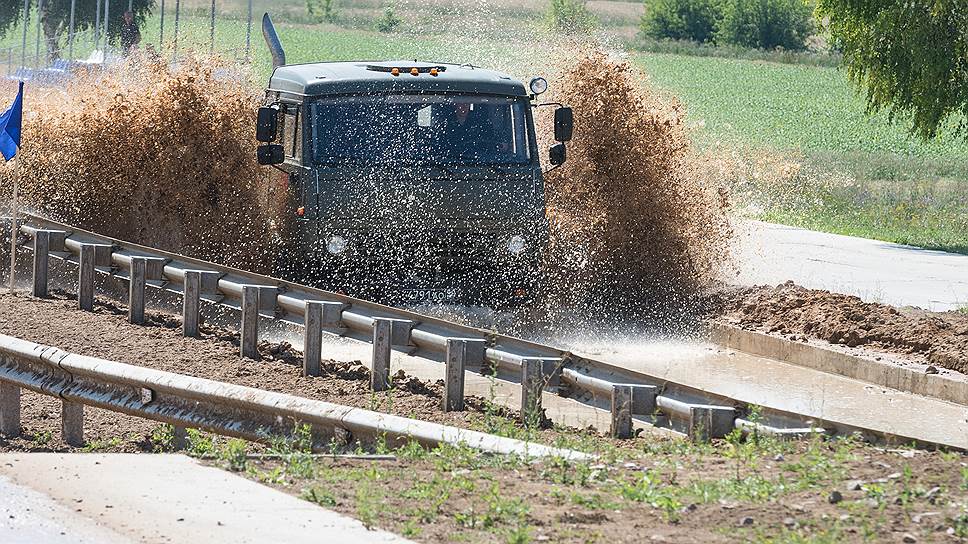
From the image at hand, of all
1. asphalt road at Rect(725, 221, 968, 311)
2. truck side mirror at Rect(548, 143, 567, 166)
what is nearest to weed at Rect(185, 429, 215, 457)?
truck side mirror at Rect(548, 143, 567, 166)

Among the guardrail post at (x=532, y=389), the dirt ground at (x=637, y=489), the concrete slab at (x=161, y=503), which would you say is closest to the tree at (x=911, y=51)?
the guardrail post at (x=532, y=389)

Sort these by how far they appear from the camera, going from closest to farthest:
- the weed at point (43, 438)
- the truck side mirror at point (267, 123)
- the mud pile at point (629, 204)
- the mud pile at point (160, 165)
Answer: the weed at point (43, 438), the truck side mirror at point (267, 123), the mud pile at point (629, 204), the mud pile at point (160, 165)

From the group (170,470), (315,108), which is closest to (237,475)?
(170,470)

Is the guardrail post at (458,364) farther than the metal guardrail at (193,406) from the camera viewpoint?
Yes

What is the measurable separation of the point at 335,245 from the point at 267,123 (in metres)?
1.36

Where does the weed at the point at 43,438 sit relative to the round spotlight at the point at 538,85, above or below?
below

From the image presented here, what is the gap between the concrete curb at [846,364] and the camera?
41.7ft

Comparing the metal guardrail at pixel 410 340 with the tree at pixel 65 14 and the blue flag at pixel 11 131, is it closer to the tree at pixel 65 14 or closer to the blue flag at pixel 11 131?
the blue flag at pixel 11 131

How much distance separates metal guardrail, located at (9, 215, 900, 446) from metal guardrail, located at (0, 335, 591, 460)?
1.19 m

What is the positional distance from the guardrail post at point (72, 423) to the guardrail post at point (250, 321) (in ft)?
9.96

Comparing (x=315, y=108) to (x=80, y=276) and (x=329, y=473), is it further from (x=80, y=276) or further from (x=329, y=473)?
(x=329, y=473)

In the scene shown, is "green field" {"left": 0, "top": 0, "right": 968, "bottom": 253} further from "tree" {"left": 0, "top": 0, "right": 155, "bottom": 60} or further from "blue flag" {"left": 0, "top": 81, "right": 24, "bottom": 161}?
"blue flag" {"left": 0, "top": 81, "right": 24, "bottom": 161}

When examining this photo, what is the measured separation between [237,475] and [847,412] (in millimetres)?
5937

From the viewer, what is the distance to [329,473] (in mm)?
7824
